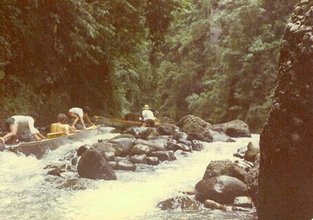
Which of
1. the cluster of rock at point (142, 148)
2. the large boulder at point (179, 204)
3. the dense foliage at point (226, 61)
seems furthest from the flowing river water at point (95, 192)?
the dense foliage at point (226, 61)

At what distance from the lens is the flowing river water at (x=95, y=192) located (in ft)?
28.6

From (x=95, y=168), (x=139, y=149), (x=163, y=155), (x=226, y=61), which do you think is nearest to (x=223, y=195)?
(x=95, y=168)

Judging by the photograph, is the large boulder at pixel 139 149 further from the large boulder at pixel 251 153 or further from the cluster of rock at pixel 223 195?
the cluster of rock at pixel 223 195

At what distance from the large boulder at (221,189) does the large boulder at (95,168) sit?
250 cm

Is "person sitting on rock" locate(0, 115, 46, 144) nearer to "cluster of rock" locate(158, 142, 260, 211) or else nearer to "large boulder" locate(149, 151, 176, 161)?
"large boulder" locate(149, 151, 176, 161)

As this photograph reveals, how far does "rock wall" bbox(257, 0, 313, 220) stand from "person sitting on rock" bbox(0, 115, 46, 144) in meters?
8.53

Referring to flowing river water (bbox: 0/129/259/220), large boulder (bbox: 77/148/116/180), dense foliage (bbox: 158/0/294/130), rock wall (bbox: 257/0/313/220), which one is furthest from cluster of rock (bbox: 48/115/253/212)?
dense foliage (bbox: 158/0/294/130)

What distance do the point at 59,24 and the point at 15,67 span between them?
2.62 m

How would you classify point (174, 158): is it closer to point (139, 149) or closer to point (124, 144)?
point (139, 149)

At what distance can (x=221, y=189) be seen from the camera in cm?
952

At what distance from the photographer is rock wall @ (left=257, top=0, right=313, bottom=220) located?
20.5 feet

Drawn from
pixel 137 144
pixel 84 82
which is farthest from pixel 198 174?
pixel 84 82

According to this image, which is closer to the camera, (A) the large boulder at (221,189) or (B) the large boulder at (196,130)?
(A) the large boulder at (221,189)

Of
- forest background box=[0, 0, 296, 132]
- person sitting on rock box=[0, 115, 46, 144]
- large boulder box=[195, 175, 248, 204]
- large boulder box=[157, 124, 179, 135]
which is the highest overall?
forest background box=[0, 0, 296, 132]
